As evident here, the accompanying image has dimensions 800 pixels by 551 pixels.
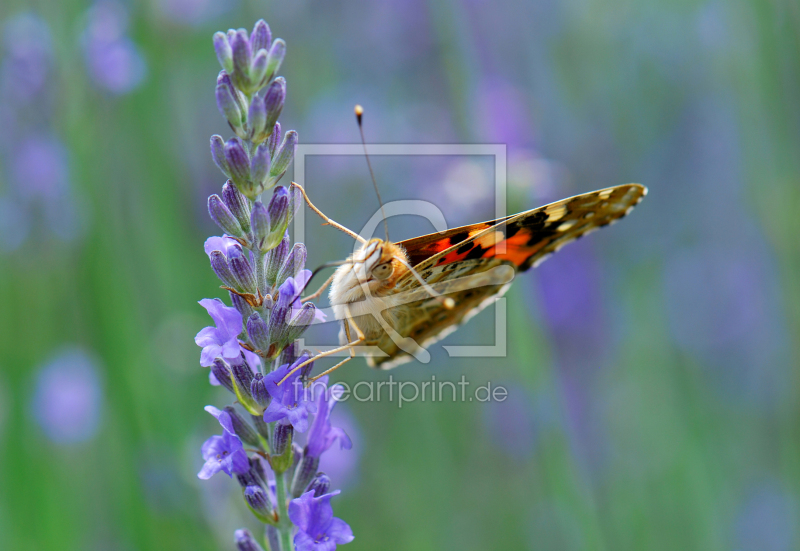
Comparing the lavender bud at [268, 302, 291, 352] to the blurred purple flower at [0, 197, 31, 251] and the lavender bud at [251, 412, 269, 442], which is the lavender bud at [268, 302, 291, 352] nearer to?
the lavender bud at [251, 412, 269, 442]

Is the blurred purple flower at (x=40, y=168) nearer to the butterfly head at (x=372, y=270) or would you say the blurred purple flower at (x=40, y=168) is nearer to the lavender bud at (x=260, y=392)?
the butterfly head at (x=372, y=270)

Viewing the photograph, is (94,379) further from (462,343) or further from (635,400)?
(635,400)

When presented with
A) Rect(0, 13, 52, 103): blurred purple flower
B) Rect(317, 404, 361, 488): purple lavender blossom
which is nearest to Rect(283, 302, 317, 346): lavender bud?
Rect(317, 404, 361, 488): purple lavender blossom

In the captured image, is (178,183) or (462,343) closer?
(178,183)

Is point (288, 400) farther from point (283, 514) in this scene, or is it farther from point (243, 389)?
point (283, 514)

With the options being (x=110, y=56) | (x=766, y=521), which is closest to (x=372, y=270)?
(x=110, y=56)

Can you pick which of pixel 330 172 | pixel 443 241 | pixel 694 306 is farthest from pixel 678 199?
pixel 443 241

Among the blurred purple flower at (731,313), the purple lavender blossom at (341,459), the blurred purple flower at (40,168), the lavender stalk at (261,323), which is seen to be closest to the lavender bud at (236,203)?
the lavender stalk at (261,323)
